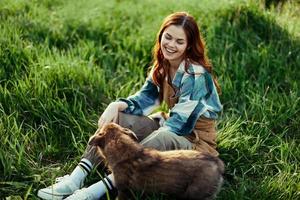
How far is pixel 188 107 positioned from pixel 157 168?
1.83 ft

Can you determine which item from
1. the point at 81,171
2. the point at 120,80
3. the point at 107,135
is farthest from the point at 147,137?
the point at 120,80

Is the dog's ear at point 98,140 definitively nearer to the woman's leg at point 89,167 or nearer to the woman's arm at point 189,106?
the woman's leg at point 89,167

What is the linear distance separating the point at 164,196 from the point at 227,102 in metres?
1.62

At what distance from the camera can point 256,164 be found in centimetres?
421

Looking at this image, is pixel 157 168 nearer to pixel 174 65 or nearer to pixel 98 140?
pixel 98 140

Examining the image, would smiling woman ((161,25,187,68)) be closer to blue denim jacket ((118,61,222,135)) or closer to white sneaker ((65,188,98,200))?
blue denim jacket ((118,61,222,135))

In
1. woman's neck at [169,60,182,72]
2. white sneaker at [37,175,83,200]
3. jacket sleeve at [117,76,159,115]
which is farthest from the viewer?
jacket sleeve at [117,76,159,115]

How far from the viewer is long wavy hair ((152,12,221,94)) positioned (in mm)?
3893

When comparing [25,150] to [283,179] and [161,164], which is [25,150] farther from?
[283,179]

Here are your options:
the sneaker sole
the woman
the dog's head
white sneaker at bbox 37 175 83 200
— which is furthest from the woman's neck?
the sneaker sole

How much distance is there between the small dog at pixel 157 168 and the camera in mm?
3389

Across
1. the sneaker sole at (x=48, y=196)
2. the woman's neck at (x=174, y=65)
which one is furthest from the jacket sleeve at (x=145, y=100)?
the sneaker sole at (x=48, y=196)

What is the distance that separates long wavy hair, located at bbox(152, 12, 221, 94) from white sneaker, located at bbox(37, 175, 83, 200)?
97 cm

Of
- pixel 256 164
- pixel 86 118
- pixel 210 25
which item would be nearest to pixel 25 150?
pixel 86 118
